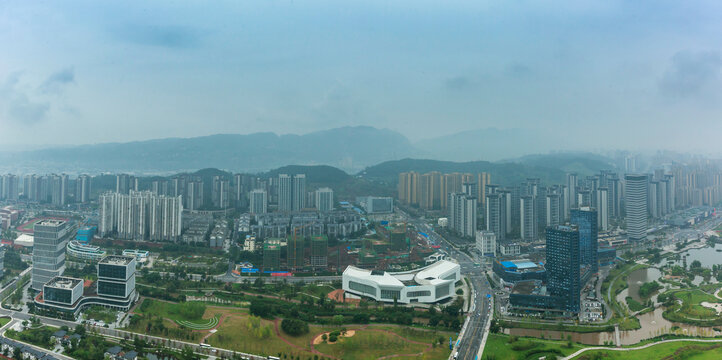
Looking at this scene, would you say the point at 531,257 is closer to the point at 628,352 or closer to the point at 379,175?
the point at 628,352

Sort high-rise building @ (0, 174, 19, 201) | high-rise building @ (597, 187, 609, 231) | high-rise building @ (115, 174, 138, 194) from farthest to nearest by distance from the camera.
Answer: high-rise building @ (115, 174, 138, 194)
high-rise building @ (0, 174, 19, 201)
high-rise building @ (597, 187, 609, 231)

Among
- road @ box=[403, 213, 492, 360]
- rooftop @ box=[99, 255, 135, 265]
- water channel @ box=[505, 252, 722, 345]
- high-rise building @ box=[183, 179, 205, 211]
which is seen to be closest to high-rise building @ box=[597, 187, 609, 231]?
road @ box=[403, 213, 492, 360]

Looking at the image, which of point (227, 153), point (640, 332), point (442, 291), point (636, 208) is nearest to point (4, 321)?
point (442, 291)

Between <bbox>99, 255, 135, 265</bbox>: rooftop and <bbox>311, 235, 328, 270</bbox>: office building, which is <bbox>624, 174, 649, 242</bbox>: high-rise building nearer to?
<bbox>311, 235, 328, 270</bbox>: office building

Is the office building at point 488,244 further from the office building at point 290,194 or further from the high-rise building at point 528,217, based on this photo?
the office building at point 290,194

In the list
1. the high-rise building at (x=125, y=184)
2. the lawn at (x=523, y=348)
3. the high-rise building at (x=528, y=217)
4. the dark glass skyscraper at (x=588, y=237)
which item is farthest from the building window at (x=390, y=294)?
the high-rise building at (x=125, y=184)

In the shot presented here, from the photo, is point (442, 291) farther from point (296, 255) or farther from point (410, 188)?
point (410, 188)
